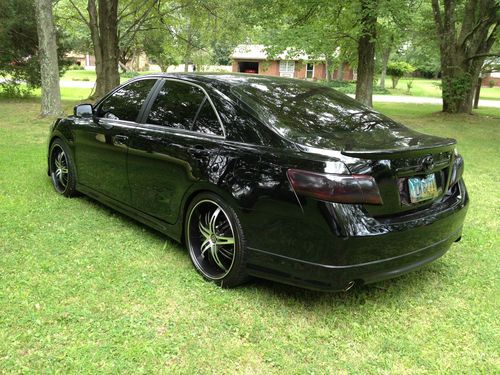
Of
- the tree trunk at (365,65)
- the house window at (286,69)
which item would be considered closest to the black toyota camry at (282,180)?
the tree trunk at (365,65)

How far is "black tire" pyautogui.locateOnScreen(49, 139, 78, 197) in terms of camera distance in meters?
5.09

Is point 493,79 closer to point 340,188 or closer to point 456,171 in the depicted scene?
point 456,171

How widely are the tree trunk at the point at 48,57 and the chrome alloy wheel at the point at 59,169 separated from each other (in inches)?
270

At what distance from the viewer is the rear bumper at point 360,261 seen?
2.71 meters

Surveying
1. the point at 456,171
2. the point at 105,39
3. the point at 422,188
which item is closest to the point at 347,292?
the point at 422,188

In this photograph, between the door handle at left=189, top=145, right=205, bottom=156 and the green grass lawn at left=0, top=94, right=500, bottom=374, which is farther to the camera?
the door handle at left=189, top=145, right=205, bottom=156

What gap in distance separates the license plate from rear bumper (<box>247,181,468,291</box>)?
0.18m

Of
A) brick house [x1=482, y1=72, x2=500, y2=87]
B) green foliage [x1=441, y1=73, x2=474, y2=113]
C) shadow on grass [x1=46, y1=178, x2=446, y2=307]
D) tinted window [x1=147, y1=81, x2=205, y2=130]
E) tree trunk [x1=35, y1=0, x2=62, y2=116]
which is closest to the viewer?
shadow on grass [x1=46, y1=178, x2=446, y2=307]

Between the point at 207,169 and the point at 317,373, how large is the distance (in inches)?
60.4

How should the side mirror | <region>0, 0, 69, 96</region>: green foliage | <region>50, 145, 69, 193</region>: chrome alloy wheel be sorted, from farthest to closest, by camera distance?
<region>0, 0, 69, 96</region>: green foliage
<region>50, 145, 69, 193</region>: chrome alloy wheel
the side mirror

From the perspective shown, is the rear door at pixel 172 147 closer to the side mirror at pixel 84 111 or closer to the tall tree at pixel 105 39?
the side mirror at pixel 84 111

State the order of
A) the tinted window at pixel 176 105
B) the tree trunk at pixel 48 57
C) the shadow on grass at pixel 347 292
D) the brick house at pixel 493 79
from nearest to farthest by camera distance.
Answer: the shadow on grass at pixel 347 292 < the tinted window at pixel 176 105 < the tree trunk at pixel 48 57 < the brick house at pixel 493 79

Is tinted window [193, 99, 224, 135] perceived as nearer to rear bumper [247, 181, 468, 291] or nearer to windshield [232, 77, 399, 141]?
windshield [232, 77, 399, 141]

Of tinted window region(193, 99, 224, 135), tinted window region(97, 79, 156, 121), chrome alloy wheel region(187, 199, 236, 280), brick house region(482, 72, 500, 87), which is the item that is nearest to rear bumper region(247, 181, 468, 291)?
chrome alloy wheel region(187, 199, 236, 280)
